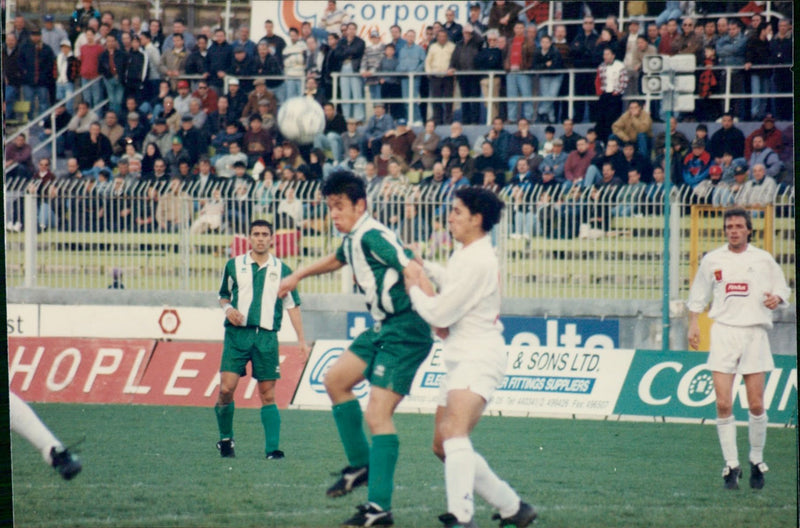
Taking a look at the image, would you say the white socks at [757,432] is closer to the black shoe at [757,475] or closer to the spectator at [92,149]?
the black shoe at [757,475]

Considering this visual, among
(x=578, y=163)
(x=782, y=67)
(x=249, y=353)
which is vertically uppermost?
(x=782, y=67)

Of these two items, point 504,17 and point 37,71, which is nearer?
point 37,71

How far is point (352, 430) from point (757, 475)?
8.61 ft

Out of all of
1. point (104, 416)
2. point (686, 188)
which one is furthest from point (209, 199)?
point (686, 188)

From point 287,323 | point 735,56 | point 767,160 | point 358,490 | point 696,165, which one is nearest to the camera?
point 358,490

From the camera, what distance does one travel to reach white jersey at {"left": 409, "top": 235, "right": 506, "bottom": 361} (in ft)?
16.2

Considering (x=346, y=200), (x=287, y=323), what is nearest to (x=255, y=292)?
(x=346, y=200)

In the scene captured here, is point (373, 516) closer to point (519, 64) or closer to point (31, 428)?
point (31, 428)

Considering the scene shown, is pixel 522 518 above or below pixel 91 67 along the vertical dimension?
below

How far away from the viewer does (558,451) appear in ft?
25.9

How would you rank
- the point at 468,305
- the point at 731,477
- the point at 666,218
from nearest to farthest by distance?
1. the point at 468,305
2. the point at 731,477
3. the point at 666,218

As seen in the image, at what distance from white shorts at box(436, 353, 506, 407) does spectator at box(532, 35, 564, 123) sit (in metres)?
8.20

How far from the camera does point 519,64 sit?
13.1 meters

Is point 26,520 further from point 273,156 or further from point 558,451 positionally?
point 273,156
